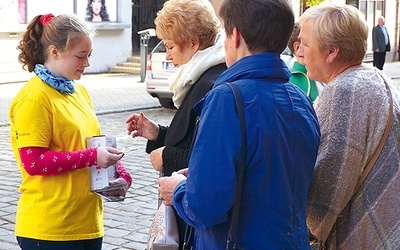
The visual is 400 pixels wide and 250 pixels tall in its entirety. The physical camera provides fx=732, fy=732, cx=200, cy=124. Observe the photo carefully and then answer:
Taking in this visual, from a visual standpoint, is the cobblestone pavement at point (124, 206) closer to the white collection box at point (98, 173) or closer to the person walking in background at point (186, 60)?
the white collection box at point (98, 173)

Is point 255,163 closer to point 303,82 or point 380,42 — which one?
point 303,82

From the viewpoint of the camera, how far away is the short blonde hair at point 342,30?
2895mm

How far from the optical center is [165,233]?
282 centimetres

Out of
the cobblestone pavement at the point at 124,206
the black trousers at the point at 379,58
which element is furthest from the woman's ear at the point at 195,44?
the black trousers at the point at 379,58

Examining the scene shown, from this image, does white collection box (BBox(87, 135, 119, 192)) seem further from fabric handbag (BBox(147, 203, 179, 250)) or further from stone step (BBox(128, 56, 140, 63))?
stone step (BBox(128, 56, 140, 63))

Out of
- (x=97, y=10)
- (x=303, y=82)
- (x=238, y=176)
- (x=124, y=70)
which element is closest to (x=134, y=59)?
(x=124, y=70)

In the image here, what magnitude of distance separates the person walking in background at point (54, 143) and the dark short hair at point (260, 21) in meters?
1.09

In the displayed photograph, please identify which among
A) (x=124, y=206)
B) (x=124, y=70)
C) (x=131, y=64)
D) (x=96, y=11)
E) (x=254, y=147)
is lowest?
(x=124, y=70)

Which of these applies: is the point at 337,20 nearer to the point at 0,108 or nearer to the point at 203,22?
the point at 203,22

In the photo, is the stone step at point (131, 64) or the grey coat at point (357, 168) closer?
the grey coat at point (357, 168)

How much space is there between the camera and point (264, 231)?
243 cm

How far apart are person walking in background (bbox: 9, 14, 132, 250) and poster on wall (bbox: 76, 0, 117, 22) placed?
17906 mm

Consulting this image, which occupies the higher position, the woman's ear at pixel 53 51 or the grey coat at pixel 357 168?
the woman's ear at pixel 53 51

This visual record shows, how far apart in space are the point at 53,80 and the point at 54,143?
29cm
